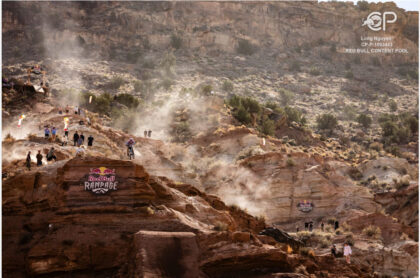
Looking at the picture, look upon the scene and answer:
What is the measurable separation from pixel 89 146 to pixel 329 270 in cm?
1598

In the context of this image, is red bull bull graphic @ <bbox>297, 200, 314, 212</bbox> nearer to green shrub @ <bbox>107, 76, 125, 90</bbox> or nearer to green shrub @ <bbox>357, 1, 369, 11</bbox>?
green shrub @ <bbox>107, 76, 125, 90</bbox>

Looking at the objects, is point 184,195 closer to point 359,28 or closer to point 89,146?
point 89,146

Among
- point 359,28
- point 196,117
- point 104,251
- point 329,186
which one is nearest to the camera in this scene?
point 104,251

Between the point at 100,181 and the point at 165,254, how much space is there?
3388mm

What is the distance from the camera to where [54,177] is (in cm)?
1881

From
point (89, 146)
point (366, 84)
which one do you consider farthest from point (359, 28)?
point (89, 146)

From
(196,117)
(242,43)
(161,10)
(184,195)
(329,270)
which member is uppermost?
(161,10)

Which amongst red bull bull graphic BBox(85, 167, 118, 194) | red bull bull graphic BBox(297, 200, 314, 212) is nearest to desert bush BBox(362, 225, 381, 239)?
red bull bull graphic BBox(297, 200, 314, 212)

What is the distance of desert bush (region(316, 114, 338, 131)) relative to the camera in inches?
2719

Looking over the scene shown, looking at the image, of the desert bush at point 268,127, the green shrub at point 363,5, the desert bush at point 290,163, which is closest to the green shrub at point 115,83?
the desert bush at point 268,127

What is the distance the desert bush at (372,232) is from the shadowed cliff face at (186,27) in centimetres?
6313

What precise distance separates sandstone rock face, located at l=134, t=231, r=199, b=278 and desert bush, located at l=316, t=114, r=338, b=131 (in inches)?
2103

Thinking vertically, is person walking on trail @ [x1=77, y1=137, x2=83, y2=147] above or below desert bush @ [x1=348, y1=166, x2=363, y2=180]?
above

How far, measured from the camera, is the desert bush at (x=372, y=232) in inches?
1279
